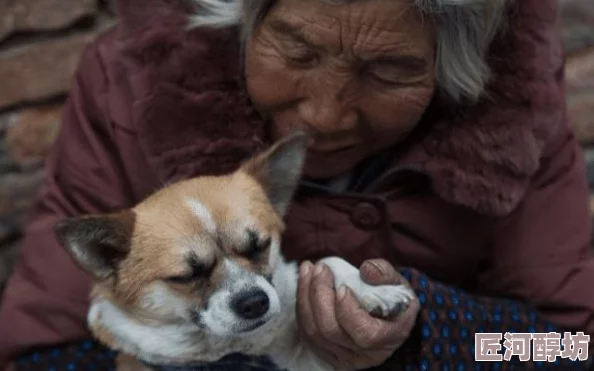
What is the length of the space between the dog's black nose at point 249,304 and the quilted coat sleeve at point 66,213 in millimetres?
325

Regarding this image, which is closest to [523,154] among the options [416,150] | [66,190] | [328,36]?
[416,150]

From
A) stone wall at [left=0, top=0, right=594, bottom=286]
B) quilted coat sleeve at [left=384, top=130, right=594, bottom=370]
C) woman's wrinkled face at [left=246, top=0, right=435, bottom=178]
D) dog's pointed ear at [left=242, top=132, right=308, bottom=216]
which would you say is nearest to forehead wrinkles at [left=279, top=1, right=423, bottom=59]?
woman's wrinkled face at [left=246, top=0, right=435, bottom=178]

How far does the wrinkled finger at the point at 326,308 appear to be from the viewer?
1081mm

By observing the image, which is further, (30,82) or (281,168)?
(30,82)

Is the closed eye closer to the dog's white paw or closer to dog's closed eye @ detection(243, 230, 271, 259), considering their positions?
dog's closed eye @ detection(243, 230, 271, 259)

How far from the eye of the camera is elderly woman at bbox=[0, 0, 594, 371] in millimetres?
1135

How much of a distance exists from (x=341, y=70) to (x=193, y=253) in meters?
0.27

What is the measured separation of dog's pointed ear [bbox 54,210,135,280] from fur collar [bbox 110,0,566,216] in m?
0.15

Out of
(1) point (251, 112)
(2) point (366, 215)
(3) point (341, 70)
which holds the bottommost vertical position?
(2) point (366, 215)

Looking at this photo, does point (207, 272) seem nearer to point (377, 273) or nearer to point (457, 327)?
point (377, 273)

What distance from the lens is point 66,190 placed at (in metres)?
1.33

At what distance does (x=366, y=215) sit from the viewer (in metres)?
1.27

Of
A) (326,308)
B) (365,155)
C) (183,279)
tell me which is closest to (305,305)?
(326,308)

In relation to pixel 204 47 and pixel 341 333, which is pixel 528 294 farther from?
pixel 204 47
